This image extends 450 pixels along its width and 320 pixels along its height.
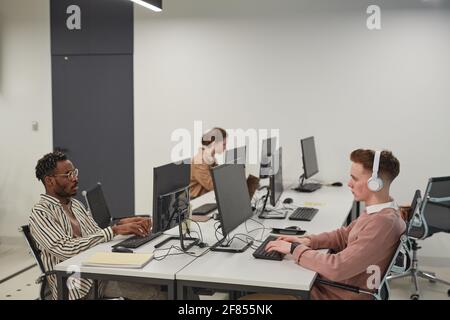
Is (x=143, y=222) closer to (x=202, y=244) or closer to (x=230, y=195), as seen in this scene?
(x=202, y=244)

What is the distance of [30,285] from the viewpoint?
425 cm

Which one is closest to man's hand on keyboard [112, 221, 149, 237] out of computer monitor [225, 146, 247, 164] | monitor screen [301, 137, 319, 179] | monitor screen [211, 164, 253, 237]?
monitor screen [211, 164, 253, 237]

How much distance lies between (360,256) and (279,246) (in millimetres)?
445

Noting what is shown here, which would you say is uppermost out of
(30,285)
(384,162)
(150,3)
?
(150,3)

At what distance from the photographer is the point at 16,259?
5031 mm

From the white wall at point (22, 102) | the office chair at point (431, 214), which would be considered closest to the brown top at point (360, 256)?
the office chair at point (431, 214)

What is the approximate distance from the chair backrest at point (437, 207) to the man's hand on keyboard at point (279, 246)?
1.92m

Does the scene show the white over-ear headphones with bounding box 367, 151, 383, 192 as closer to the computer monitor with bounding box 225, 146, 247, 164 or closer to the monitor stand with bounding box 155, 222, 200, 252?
the monitor stand with bounding box 155, 222, 200, 252

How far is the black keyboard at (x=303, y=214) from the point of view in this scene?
3.42 metres

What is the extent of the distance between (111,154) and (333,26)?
269 centimetres

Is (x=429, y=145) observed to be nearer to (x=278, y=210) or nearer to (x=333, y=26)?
(x=333, y=26)

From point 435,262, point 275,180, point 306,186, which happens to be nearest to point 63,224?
point 275,180
